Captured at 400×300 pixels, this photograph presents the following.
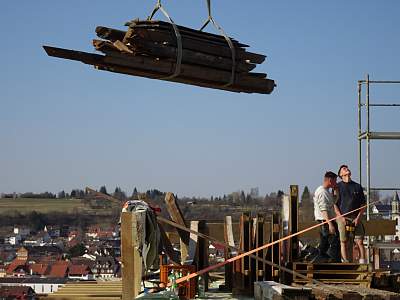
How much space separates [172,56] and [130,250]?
91.2 inches

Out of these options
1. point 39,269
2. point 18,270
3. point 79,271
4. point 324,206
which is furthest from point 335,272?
point 18,270

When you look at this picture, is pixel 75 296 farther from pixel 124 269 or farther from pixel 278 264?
pixel 278 264

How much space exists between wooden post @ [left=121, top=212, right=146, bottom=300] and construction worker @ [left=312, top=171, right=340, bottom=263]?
3.31 meters

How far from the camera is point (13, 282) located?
9575cm

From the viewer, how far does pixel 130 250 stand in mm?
9938

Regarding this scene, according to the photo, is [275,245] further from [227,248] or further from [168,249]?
[168,249]

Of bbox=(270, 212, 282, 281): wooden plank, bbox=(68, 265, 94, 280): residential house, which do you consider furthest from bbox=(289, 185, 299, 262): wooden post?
bbox=(68, 265, 94, 280): residential house

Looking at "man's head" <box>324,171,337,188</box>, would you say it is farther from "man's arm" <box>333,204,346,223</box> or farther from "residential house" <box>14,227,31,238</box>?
"residential house" <box>14,227,31,238</box>

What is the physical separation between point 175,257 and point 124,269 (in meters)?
2.94

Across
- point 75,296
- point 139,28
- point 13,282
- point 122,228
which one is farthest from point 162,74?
point 13,282

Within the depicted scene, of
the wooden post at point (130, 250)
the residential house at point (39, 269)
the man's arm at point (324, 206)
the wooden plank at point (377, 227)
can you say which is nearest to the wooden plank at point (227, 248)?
the man's arm at point (324, 206)

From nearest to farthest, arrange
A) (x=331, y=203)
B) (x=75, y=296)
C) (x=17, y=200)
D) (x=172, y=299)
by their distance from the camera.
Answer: (x=172, y=299) → (x=75, y=296) → (x=331, y=203) → (x=17, y=200)

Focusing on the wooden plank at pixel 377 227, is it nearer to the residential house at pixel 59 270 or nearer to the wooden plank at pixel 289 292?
the wooden plank at pixel 289 292

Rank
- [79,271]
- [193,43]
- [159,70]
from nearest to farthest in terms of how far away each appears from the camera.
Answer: [159,70]
[193,43]
[79,271]
